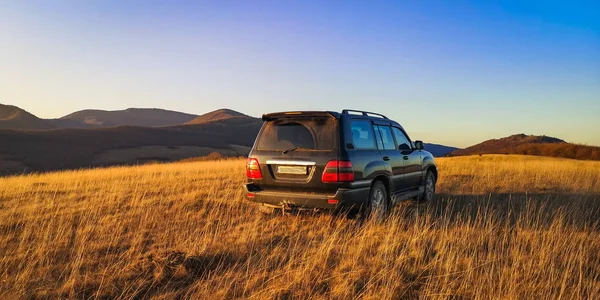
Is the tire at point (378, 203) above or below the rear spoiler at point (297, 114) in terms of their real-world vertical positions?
below

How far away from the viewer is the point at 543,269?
13.2ft

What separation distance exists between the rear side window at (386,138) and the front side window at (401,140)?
0.26m

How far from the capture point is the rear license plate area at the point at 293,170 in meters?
6.09

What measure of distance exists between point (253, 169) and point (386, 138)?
8.69ft

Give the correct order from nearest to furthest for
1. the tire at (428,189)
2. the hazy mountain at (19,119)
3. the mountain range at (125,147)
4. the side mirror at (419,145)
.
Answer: the side mirror at (419,145), the tire at (428,189), the mountain range at (125,147), the hazy mountain at (19,119)

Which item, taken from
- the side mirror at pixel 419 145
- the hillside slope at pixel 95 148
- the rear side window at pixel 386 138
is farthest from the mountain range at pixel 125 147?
the rear side window at pixel 386 138

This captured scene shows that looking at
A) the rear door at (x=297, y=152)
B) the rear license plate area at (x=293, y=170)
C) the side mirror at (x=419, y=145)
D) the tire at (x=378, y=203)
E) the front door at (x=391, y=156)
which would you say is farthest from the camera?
the side mirror at (x=419, y=145)

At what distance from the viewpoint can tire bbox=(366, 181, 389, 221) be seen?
20.7ft

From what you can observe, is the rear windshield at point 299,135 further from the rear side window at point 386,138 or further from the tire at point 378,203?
the rear side window at point 386,138

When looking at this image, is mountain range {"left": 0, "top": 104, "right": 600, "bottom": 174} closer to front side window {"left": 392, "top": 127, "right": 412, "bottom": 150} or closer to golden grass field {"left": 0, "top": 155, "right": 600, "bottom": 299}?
front side window {"left": 392, "top": 127, "right": 412, "bottom": 150}

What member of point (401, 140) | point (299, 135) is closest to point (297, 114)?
point (299, 135)

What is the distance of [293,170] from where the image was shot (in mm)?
6188

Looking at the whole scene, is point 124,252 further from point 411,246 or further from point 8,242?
point 411,246

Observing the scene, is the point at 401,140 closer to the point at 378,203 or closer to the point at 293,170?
the point at 378,203
